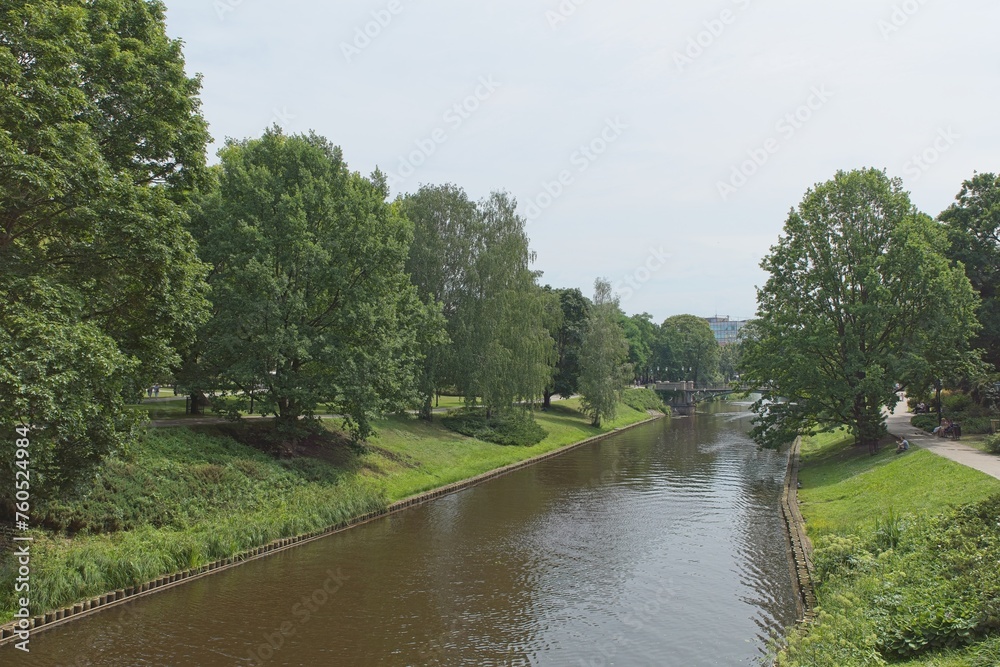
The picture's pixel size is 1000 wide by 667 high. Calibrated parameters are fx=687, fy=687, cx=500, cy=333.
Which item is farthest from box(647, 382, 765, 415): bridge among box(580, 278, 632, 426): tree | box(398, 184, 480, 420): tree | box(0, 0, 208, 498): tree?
box(0, 0, 208, 498): tree

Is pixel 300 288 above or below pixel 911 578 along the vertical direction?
above

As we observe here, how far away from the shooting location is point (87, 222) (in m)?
16.4

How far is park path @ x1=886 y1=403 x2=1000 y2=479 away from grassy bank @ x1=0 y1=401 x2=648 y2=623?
72.6ft

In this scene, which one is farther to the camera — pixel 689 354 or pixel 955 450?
pixel 689 354

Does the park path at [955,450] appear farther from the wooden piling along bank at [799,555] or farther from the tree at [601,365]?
the tree at [601,365]

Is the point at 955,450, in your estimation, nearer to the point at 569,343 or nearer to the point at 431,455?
the point at 431,455

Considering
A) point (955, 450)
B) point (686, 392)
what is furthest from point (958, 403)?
point (686, 392)

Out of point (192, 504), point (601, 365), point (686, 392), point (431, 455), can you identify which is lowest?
point (431, 455)

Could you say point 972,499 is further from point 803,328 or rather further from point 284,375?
point 284,375

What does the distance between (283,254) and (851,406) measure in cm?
2982

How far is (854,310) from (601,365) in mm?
31218

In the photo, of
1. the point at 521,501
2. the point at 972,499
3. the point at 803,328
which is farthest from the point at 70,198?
the point at 803,328

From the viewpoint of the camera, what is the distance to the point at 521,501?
31.7 metres

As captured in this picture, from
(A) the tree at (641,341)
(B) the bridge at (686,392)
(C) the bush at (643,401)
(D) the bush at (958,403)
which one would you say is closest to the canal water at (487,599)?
(D) the bush at (958,403)
